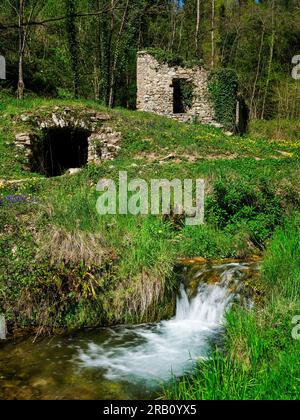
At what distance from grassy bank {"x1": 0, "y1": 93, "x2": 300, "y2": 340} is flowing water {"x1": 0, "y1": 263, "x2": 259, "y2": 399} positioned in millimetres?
334

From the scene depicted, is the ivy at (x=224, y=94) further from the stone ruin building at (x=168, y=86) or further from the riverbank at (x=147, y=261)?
the riverbank at (x=147, y=261)

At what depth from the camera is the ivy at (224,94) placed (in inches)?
914

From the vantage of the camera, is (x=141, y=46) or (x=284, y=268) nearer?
(x=284, y=268)

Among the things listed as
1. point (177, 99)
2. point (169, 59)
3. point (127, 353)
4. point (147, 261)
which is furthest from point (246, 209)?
point (177, 99)

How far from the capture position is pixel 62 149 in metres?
18.0

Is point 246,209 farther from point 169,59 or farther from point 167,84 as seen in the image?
point 169,59

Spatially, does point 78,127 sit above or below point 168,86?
below

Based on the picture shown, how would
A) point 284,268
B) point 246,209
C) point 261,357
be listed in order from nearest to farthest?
point 261,357 < point 284,268 < point 246,209

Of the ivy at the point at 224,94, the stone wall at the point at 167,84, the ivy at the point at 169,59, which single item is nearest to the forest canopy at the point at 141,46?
the ivy at the point at 169,59

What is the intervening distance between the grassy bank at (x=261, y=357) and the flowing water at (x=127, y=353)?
50cm

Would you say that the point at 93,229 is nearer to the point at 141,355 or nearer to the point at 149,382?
the point at 141,355

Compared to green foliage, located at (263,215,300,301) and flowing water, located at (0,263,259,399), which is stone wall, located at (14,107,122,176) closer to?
flowing water, located at (0,263,259,399)

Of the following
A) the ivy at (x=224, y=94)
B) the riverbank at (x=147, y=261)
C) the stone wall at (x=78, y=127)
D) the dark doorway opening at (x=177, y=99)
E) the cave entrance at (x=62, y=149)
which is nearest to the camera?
the riverbank at (x=147, y=261)

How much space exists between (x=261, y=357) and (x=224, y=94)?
21011mm
